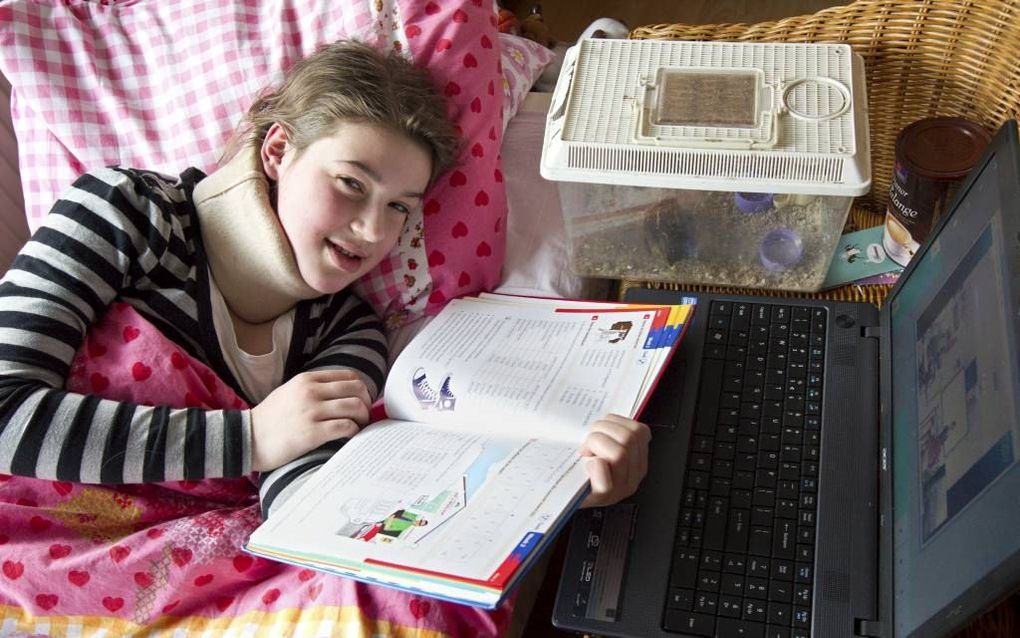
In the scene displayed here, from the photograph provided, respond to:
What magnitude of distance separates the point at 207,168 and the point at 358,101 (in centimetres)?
33

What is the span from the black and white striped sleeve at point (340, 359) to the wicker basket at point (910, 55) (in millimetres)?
328

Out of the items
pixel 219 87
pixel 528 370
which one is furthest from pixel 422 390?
pixel 219 87

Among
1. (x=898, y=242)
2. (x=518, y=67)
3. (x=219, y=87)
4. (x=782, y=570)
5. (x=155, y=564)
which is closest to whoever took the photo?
(x=782, y=570)

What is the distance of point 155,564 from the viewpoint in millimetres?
832

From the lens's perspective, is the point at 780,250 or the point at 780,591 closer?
the point at 780,591

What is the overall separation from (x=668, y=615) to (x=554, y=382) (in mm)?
258

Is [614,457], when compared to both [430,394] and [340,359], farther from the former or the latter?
[340,359]

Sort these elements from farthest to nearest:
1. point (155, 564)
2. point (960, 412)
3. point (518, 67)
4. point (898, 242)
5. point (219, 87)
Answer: point (518, 67), point (219, 87), point (898, 242), point (155, 564), point (960, 412)

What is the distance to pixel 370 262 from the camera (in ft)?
3.21

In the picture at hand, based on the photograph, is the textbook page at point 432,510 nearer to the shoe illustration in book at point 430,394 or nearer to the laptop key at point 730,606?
the shoe illustration in book at point 430,394

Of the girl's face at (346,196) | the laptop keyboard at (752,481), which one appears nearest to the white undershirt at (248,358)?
the girl's face at (346,196)

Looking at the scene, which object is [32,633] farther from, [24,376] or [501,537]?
[501,537]

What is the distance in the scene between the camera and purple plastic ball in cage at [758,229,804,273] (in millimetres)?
936

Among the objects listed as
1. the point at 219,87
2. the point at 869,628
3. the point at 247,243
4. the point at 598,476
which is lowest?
the point at 869,628
